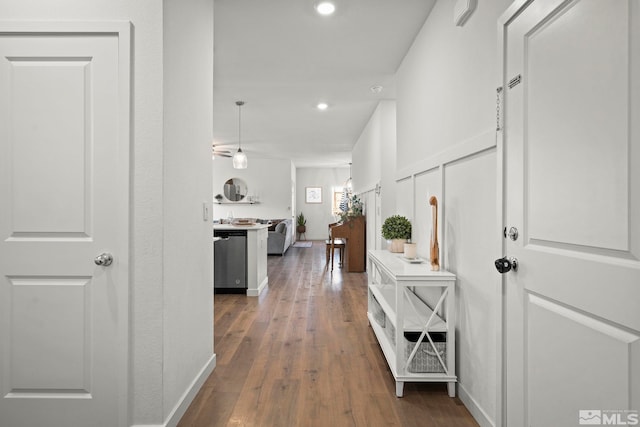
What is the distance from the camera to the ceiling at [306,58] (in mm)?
2695

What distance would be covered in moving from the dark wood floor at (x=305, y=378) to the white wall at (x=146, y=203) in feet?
1.14

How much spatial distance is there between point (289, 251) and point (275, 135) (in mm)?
3238

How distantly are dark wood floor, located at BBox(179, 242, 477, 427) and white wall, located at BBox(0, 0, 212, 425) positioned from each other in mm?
348

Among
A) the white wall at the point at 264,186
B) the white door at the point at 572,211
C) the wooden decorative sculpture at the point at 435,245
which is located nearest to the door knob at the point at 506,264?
the white door at the point at 572,211

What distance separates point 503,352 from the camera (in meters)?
1.53

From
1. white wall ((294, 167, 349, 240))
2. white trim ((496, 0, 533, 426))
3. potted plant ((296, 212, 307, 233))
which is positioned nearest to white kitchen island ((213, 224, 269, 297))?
white trim ((496, 0, 533, 426))

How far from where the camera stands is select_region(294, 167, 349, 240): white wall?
1241 centimetres

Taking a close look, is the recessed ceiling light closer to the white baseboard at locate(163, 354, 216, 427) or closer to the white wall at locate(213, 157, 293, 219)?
the white baseboard at locate(163, 354, 216, 427)

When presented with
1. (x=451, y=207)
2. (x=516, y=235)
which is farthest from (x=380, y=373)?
(x=516, y=235)

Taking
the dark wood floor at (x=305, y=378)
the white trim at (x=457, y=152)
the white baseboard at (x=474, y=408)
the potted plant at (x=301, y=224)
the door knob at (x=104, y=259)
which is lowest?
the dark wood floor at (x=305, y=378)

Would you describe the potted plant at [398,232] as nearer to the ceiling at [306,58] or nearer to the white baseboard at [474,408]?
the white baseboard at [474,408]

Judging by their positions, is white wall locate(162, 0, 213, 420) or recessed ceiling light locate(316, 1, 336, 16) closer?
white wall locate(162, 0, 213, 420)

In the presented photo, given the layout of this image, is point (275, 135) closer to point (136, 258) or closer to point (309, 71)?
point (309, 71)

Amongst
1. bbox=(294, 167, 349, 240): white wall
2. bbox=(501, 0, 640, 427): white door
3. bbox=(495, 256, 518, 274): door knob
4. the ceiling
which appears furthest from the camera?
bbox=(294, 167, 349, 240): white wall
